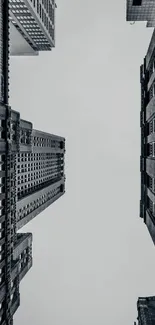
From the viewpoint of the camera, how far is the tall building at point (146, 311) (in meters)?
74.2

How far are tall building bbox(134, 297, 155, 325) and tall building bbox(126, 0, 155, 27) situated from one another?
71685 millimetres

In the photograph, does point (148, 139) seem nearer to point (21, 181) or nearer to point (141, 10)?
point (141, 10)

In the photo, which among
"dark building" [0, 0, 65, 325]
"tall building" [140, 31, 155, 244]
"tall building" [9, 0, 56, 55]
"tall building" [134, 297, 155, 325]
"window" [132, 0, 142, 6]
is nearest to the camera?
"dark building" [0, 0, 65, 325]

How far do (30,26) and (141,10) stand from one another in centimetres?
6886

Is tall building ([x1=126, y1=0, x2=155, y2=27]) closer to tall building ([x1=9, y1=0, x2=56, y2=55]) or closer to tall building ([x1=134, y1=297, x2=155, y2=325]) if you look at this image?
tall building ([x1=9, y1=0, x2=56, y2=55])

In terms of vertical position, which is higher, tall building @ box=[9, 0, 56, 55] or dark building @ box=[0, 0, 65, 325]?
tall building @ box=[9, 0, 56, 55]

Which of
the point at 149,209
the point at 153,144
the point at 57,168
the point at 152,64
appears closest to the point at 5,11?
the point at 152,64

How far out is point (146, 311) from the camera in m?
79.8

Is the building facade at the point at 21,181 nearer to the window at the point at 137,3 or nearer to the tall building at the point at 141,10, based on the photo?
the window at the point at 137,3

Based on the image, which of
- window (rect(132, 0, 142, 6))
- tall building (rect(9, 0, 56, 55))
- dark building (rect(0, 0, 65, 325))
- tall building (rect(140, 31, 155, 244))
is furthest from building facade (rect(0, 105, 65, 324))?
tall building (rect(9, 0, 56, 55))

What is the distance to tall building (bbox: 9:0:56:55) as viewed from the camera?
389 feet

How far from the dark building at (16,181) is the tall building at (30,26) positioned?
42471 millimetres

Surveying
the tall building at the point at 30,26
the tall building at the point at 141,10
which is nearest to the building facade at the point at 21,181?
the tall building at the point at 141,10

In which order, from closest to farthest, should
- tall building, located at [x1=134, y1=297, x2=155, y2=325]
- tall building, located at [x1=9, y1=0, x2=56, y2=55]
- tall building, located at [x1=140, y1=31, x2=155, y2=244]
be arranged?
tall building, located at [x1=140, y1=31, x2=155, y2=244] → tall building, located at [x1=134, y1=297, x2=155, y2=325] → tall building, located at [x1=9, y1=0, x2=56, y2=55]
